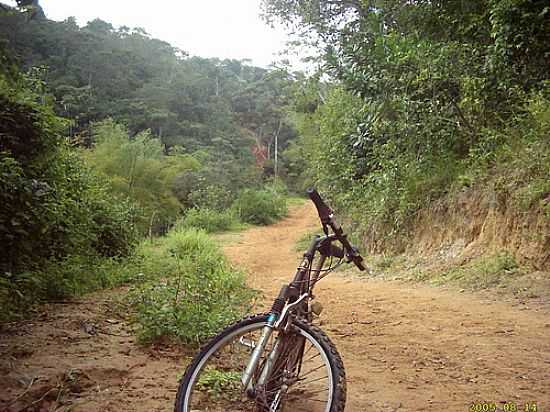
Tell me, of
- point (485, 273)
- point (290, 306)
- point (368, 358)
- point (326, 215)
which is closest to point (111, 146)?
point (485, 273)

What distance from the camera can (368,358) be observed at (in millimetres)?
3785

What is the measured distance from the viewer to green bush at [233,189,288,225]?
2111cm

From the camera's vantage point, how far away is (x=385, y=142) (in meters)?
10.3

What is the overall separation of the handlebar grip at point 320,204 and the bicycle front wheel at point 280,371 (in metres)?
0.54

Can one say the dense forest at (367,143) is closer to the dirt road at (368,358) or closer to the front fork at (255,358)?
the dirt road at (368,358)

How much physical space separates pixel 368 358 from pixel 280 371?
5.60 ft

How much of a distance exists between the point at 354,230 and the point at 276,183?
64.2ft

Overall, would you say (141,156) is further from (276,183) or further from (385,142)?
(276,183)

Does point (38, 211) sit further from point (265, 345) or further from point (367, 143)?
point (367, 143)

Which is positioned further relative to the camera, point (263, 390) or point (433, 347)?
point (433, 347)

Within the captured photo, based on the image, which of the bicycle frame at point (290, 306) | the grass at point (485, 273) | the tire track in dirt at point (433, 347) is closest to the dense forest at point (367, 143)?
the grass at point (485, 273)

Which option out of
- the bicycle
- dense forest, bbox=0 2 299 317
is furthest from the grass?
dense forest, bbox=0 2 299 317

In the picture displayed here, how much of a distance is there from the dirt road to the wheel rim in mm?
275

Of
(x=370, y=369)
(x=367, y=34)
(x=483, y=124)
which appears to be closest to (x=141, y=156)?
(x=367, y=34)
